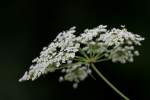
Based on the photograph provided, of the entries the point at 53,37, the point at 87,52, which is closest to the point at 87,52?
the point at 87,52

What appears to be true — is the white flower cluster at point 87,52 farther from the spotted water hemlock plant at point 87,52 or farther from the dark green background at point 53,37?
the dark green background at point 53,37

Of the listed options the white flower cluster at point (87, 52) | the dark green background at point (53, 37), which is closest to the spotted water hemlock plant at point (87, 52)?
the white flower cluster at point (87, 52)

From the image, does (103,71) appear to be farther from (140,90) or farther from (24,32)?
(24,32)

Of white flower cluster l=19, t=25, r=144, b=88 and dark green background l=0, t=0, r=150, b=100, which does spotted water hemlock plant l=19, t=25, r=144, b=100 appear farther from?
dark green background l=0, t=0, r=150, b=100

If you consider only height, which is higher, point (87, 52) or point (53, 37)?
point (53, 37)

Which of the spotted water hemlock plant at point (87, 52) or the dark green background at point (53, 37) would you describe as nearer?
the spotted water hemlock plant at point (87, 52)

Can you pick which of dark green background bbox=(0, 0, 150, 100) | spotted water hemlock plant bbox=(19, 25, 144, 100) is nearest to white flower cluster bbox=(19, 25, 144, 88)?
spotted water hemlock plant bbox=(19, 25, 144, 100)

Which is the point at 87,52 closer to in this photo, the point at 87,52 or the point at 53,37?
the point at 87,52

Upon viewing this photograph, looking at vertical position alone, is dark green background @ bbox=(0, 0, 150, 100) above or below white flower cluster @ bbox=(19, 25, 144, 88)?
above

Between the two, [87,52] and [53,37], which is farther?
[53,37]

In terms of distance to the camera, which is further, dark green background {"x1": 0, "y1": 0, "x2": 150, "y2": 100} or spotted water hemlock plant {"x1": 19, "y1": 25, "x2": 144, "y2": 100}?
dark green background {"x1": 0, "y1": 0, "x2": 150, "y2": 100}
